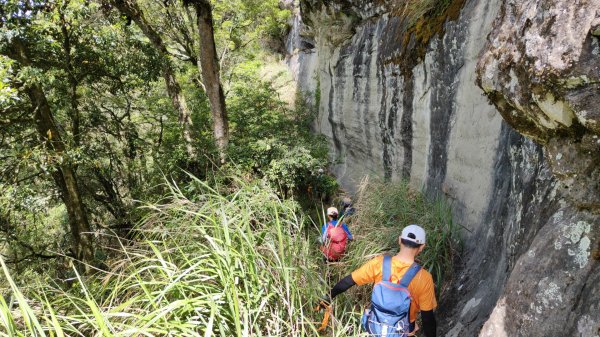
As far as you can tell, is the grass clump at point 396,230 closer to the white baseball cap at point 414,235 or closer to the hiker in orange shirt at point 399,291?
the hiker in orange shirt at point 399,291

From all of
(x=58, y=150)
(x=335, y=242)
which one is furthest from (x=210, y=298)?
(x=58, y=150)

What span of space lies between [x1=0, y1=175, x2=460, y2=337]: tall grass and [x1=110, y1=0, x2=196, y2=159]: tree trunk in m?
5.64

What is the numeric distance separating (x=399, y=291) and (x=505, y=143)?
1.88 metres

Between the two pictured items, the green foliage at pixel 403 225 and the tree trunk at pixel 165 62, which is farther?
the tree trunk at pixel 165 62

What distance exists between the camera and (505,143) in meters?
3.50

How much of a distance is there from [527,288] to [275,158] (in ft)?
20.7

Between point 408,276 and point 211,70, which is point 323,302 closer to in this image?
point 408,276

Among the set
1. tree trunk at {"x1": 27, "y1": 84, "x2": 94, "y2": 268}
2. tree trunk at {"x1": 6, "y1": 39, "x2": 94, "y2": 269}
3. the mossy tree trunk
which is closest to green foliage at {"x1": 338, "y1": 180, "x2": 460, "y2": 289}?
the mossy tree trunk

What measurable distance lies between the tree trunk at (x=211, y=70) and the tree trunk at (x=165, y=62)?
2.41 feet

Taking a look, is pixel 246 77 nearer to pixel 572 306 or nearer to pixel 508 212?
pixel 508 212

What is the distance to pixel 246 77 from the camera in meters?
12.2

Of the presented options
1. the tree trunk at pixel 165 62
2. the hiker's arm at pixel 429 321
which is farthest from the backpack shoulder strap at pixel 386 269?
the tree trunk at pixel 165 62

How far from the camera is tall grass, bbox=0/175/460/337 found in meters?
1.77

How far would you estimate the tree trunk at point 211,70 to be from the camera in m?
7.31
